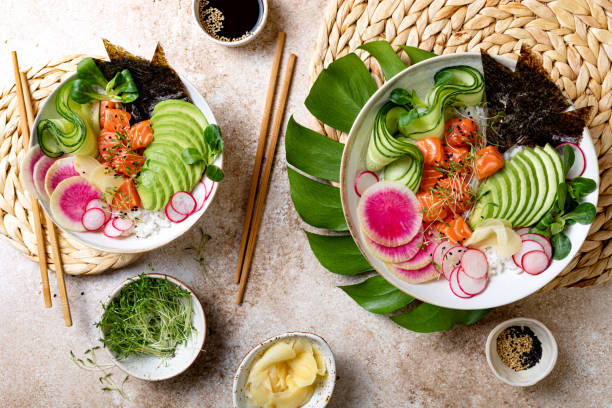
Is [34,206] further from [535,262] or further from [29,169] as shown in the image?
[535,262]

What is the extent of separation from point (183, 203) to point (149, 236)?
0.68ft

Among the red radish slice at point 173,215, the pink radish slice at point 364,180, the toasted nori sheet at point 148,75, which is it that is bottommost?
the red radish slice at point 173,215

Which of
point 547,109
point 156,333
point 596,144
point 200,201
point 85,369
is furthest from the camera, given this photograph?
point 85,369

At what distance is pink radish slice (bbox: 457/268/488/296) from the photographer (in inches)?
69.7

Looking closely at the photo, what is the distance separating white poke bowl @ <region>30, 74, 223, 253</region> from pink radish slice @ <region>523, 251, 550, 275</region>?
1192 mm

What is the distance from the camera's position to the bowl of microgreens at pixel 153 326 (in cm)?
209

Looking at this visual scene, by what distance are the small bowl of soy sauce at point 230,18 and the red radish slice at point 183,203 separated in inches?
28.7

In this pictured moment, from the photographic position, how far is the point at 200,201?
6.48 feet

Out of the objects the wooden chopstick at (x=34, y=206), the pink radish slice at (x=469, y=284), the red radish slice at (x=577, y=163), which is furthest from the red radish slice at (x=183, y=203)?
the red radish slice at (x=577, y=163)

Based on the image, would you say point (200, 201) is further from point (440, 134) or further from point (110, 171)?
point (440, 134)

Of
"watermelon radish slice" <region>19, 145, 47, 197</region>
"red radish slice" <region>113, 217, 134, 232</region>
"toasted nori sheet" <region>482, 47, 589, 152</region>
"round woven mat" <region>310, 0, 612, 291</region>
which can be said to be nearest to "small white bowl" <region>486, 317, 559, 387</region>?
"round woven mat" <region>310, 0, 612, 291</region>

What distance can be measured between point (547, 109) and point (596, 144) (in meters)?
0.31

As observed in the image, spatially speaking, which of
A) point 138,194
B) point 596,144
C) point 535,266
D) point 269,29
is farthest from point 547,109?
point 138,194

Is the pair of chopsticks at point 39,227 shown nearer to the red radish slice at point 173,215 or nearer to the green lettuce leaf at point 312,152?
the red radish slice at point 173,215
